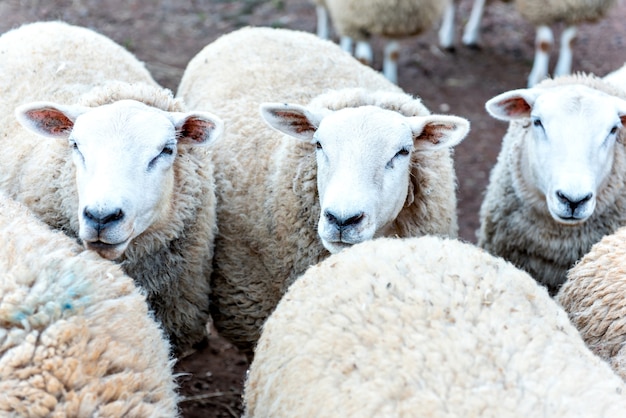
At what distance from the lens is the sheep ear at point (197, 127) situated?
323cm

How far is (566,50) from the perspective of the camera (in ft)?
25.8

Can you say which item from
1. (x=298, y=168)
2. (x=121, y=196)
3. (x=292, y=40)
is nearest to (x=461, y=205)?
(x=292, y=40)

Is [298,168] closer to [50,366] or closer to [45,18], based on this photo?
[50,366]

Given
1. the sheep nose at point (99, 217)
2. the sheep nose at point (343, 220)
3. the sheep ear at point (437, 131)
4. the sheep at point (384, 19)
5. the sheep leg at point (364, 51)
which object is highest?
the sheep ear at point (437, 131)

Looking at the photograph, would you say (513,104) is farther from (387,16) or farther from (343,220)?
(387,16)

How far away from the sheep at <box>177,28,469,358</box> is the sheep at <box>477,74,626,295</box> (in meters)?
0.43

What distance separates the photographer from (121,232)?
2785 mm

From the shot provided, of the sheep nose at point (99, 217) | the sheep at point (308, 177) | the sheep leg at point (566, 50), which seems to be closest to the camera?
the sheep nose at point (99, 217)

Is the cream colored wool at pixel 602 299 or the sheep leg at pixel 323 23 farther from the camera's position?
the sheep leg at pixel 323 23

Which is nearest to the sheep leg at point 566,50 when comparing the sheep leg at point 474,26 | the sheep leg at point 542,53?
the sheep leg at point 542,53

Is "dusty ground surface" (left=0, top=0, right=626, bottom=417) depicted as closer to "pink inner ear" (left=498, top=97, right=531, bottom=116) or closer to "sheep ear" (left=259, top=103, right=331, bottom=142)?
"pink inner ear" (left=498, top=97, right=531, bottom=116)

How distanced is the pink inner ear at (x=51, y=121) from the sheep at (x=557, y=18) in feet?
18.3

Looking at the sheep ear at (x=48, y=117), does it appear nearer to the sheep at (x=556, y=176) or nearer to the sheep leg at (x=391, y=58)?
the sheep at (x=556, y=176)

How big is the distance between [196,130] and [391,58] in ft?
15.1
